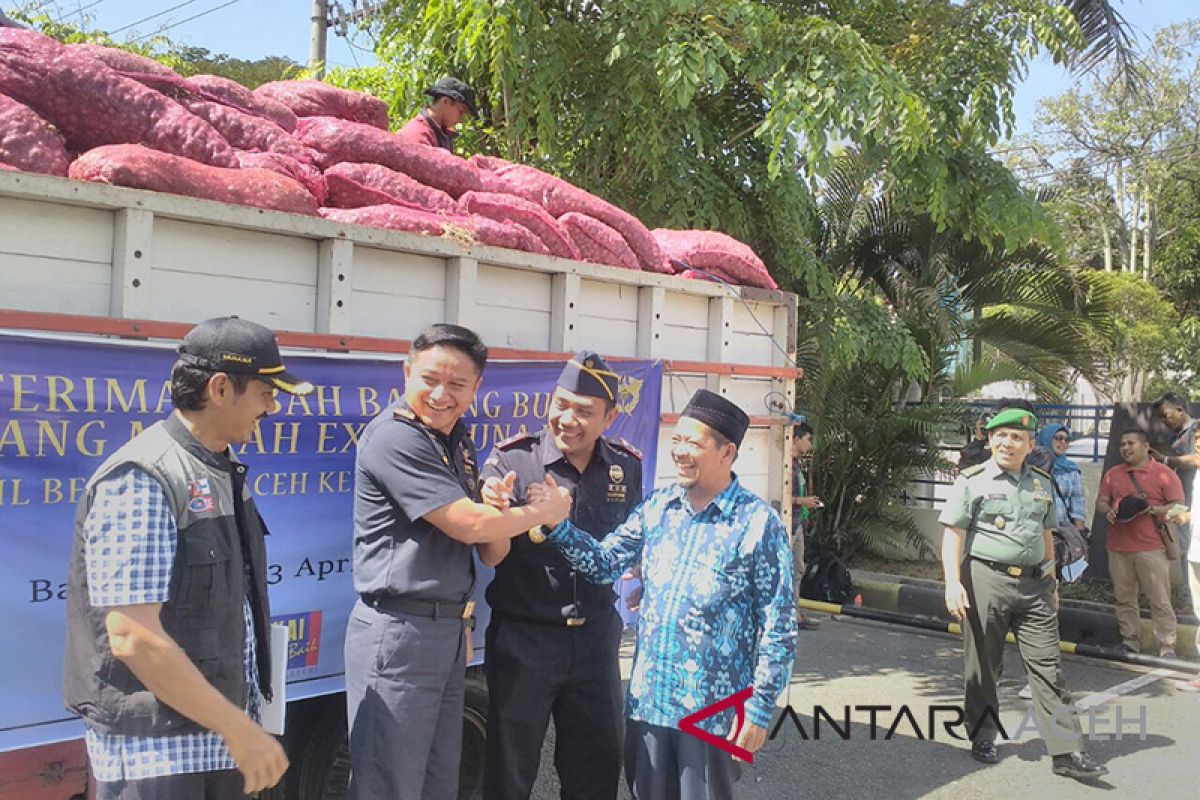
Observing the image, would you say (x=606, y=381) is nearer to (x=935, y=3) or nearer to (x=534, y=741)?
(x=534, y=741)

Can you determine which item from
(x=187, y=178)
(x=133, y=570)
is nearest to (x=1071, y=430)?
(x=187, y=178)

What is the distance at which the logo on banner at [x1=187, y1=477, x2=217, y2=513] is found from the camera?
6.98 ft

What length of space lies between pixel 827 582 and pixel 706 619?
6.54 m

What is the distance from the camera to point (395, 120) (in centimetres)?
750

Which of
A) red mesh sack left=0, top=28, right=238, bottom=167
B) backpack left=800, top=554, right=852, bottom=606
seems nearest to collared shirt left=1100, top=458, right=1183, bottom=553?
backpack left=800, top=554, right=852, bottom=606

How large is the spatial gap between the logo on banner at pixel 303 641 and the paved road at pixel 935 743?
1.70 meters

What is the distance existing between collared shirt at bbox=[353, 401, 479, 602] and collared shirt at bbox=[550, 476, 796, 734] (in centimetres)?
60

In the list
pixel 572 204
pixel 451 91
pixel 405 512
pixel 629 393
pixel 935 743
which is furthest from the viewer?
pixel 935 743

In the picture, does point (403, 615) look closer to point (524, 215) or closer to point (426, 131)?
A: point (524, 215)

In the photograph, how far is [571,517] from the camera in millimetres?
3355

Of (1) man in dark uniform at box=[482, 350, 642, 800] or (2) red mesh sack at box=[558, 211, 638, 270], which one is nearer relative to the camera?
(1) man in dark uniform at box=[482, 350, 642, 800]

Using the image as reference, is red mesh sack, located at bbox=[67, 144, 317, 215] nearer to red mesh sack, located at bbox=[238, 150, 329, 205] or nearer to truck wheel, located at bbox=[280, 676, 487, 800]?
red mesh sack, located at bbox=[238, 150, 329, 205]

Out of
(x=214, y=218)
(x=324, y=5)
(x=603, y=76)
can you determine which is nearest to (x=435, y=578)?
(x=214, y=218)

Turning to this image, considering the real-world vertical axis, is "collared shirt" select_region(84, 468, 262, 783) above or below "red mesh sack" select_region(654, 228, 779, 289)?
below
